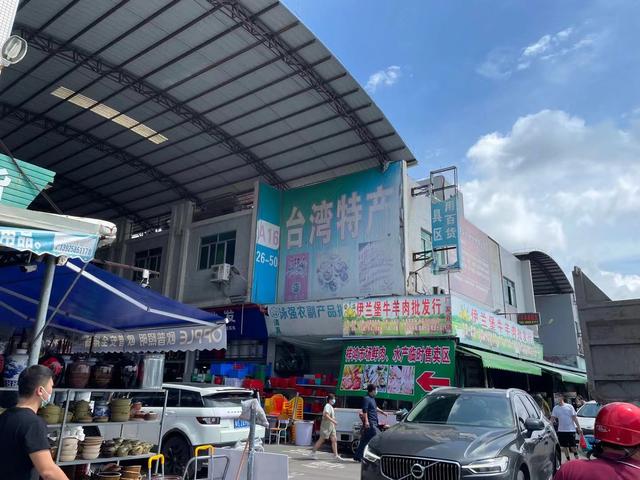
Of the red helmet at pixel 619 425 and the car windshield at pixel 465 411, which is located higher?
the red helmet at pixel 619 425

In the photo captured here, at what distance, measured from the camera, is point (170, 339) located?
25.3 ft

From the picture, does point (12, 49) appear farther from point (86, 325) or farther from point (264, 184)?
point (264, 184)

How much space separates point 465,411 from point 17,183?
28.4ft

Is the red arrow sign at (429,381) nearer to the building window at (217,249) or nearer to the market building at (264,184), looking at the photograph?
the market building at (264,184)

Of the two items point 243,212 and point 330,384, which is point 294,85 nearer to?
point 243,212

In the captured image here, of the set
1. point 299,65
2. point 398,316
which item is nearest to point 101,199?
point 299,65

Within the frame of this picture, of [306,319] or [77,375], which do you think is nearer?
[77,375]

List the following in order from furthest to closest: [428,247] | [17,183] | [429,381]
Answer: [428,247] < [429,381] < [17,183]

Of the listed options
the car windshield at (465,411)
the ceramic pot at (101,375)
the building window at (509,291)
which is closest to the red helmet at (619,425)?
the car windshield at (465,411)

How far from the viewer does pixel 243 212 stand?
21812mm

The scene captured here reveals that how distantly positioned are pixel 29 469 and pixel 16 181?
7537mm

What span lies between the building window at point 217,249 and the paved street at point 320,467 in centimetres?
1076

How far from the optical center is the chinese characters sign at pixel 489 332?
1467 cm

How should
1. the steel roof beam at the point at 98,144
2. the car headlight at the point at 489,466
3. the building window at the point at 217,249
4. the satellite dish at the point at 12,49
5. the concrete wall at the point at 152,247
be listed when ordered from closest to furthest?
1. the car headlight at the point at 489,466
2. the satellite dish at the point at 12,49
3. the steel roof beam at the point at 98,144
4. the building window at the point at 217,249
5. the concrete wall at the point at 152,247
